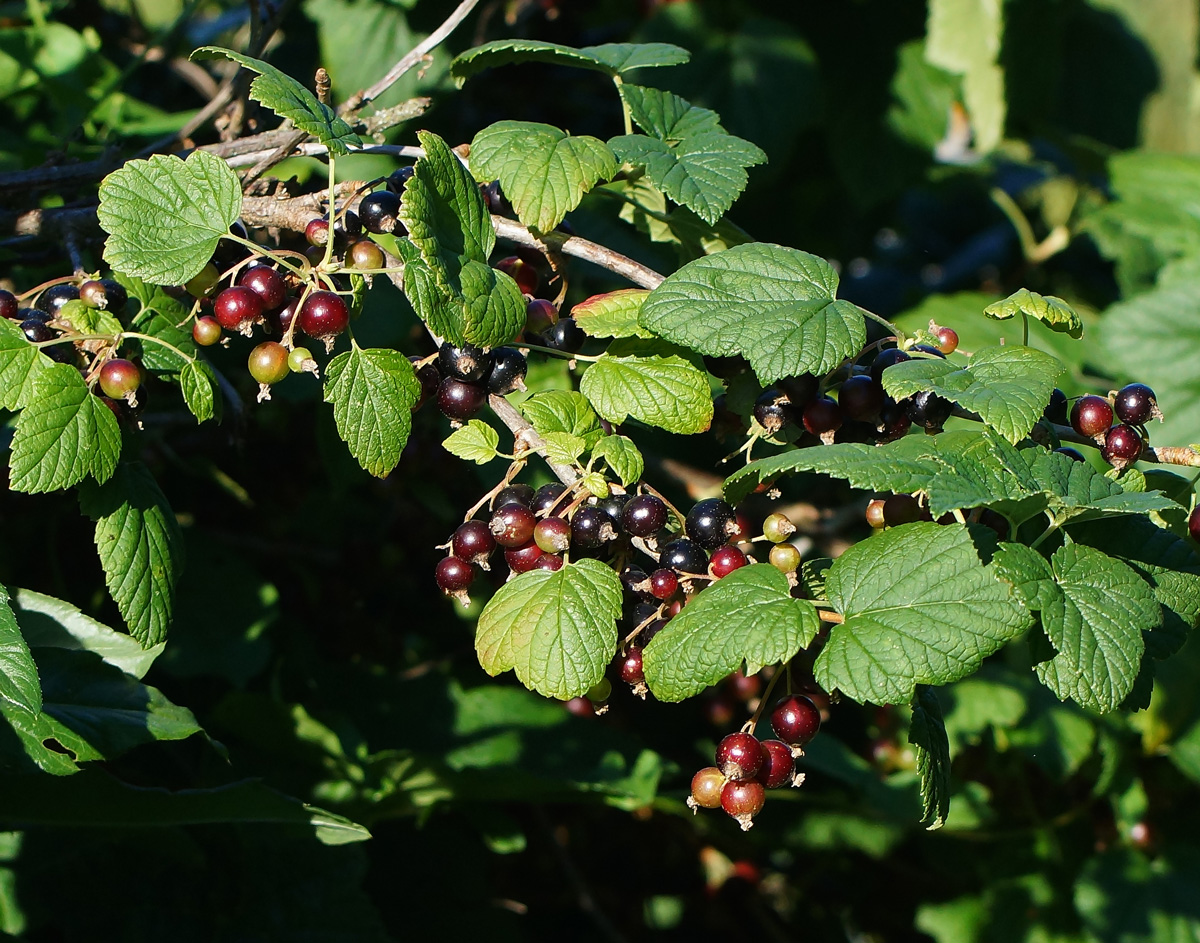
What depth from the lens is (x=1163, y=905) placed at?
1760 mm

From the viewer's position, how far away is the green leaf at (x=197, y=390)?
768mm

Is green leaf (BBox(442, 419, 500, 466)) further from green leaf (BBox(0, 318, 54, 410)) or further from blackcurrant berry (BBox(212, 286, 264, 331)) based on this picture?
green leaf (BBox(0, 318, 54, 410))

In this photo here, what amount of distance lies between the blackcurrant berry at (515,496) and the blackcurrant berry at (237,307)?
0.21 metres

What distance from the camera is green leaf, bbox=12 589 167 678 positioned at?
0.90 metres

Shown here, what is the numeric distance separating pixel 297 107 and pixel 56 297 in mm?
263

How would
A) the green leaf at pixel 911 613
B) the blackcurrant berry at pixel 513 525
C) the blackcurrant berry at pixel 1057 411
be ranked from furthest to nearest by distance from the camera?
1. the blackcurrant berry at pixel 1057 411
2. the blackcurrant berry at pixel 513 525
3. the green leaf at pixel 911 613

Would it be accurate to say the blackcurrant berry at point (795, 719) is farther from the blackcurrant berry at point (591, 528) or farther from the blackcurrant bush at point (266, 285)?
the blackcurrant bush at point (266, 285)

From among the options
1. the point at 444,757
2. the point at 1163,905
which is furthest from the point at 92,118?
the point at 1163,905

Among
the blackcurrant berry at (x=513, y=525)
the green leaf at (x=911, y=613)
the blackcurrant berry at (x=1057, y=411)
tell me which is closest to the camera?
the green leaf at (x=911, y=613)

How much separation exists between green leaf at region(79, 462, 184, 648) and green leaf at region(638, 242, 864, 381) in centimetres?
41

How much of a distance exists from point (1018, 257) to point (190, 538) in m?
2.28

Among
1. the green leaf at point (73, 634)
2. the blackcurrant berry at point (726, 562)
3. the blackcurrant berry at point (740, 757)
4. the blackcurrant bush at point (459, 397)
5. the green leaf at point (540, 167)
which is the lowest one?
the green leaf at point (73, 634)

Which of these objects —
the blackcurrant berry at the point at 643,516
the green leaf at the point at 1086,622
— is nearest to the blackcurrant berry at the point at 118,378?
the blackcurrant berry at the point at 643,516

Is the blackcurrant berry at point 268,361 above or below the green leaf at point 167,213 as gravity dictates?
below
